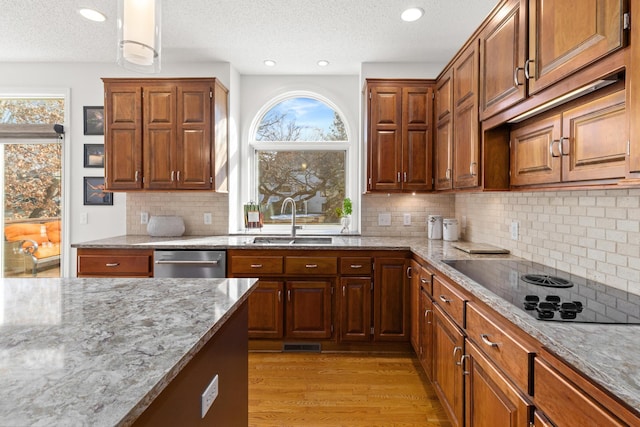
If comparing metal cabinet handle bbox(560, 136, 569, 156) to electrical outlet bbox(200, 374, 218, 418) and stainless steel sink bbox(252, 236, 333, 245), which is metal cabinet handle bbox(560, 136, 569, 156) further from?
stainless steel sink bbox(252, 236, 333, 245)

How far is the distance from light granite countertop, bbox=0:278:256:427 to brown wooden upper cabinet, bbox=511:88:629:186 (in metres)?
1.47

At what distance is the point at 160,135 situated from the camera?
332 cm

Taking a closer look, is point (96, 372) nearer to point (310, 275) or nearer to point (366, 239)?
point (310, 275)

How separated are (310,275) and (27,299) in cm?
200

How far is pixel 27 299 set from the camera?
1323 mm

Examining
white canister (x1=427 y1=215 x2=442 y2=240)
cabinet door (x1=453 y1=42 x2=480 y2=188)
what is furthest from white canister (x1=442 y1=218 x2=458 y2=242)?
cabinet door (x1=453 y1=42 x2=480 y2=188)

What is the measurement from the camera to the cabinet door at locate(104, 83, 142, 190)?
3309 mm

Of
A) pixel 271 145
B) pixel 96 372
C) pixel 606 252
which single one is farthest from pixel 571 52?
pixel 271 145

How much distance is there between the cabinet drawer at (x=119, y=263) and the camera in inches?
119

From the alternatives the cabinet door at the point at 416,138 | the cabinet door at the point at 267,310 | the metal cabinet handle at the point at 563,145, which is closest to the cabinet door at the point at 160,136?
the cabinet door at the point at 267,310

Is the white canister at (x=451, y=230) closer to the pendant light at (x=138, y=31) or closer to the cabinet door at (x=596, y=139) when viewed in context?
the cabinet door at (x=596, y=139)

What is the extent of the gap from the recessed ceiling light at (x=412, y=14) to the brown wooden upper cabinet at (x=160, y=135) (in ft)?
5.85

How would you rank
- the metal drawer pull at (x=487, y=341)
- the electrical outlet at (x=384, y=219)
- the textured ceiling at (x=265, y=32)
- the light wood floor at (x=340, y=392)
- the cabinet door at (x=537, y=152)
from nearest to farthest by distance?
the metal drawer pull at (x=487, y=341) → the cabinet door at (x=537, y=152) → the light wood floor at (x=340, y=392) → the textured ceiling at (x=265, y=32) → the electrical outlet at (x=384, y=219)

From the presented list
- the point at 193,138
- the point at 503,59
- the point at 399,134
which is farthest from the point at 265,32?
the point at 503,59
